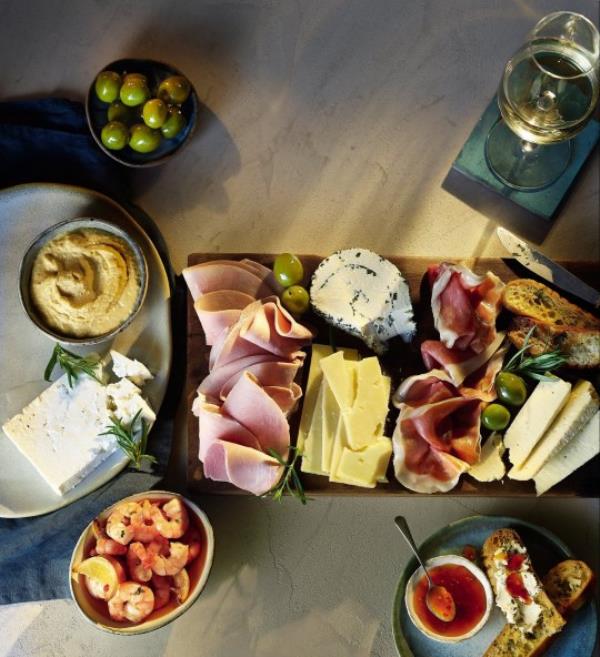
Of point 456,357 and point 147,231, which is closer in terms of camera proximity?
point 456,357

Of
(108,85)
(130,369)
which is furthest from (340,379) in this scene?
(108,85)

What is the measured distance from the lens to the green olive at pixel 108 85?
1518 mm

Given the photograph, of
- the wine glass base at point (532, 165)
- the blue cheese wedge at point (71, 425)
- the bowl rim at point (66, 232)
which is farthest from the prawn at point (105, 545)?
the wine glass base at point (532, 165)

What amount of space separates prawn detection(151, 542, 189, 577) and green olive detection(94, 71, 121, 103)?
845 mm

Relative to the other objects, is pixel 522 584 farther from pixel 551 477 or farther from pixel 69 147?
pixel 69 147

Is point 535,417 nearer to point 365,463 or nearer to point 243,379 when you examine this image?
point 365,463

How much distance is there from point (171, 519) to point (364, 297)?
0.54m

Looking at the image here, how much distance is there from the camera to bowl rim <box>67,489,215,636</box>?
1.43 m

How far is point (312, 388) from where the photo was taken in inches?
59.1

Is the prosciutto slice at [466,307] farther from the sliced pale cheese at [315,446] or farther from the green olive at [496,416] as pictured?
the sliced pale cheese at [315,446]

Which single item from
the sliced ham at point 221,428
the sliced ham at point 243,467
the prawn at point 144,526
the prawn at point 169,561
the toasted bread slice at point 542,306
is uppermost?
the toasted bread slice at point 542,306

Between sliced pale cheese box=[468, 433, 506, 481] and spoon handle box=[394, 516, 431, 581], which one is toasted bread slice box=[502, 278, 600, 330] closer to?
sliced pale cheese box=[468, 433, 506, 481]

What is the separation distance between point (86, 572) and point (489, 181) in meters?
1.07

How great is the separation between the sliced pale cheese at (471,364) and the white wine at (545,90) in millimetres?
383
